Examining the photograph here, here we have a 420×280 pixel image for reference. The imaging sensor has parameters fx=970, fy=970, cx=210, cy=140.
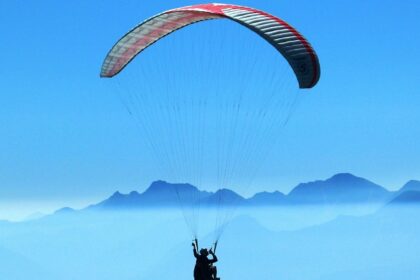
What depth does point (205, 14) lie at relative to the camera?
27.4 metres

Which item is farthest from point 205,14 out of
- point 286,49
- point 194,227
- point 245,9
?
point 194,227

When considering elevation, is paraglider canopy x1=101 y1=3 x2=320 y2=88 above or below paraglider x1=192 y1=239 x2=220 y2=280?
above

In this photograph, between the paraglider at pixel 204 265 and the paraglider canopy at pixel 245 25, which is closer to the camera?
the paraglider canopy at pixel 245 25

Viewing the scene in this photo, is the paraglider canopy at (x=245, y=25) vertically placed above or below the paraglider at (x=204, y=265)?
above

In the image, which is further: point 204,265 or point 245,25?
point 204,265

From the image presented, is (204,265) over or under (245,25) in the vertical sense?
under

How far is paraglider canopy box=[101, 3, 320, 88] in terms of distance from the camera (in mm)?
26083

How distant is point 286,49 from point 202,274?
680cm

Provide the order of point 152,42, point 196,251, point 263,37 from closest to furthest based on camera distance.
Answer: point 263,37, point 196,251, point 152,42

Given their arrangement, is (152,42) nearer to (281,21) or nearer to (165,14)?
(165,14)

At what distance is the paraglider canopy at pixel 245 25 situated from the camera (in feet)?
85.6

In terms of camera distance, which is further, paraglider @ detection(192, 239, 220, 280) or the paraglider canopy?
paraglider @ detection(192, 239, 220, 280)

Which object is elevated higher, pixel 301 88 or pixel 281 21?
pixel 281 21

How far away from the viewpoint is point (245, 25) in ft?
85.0
